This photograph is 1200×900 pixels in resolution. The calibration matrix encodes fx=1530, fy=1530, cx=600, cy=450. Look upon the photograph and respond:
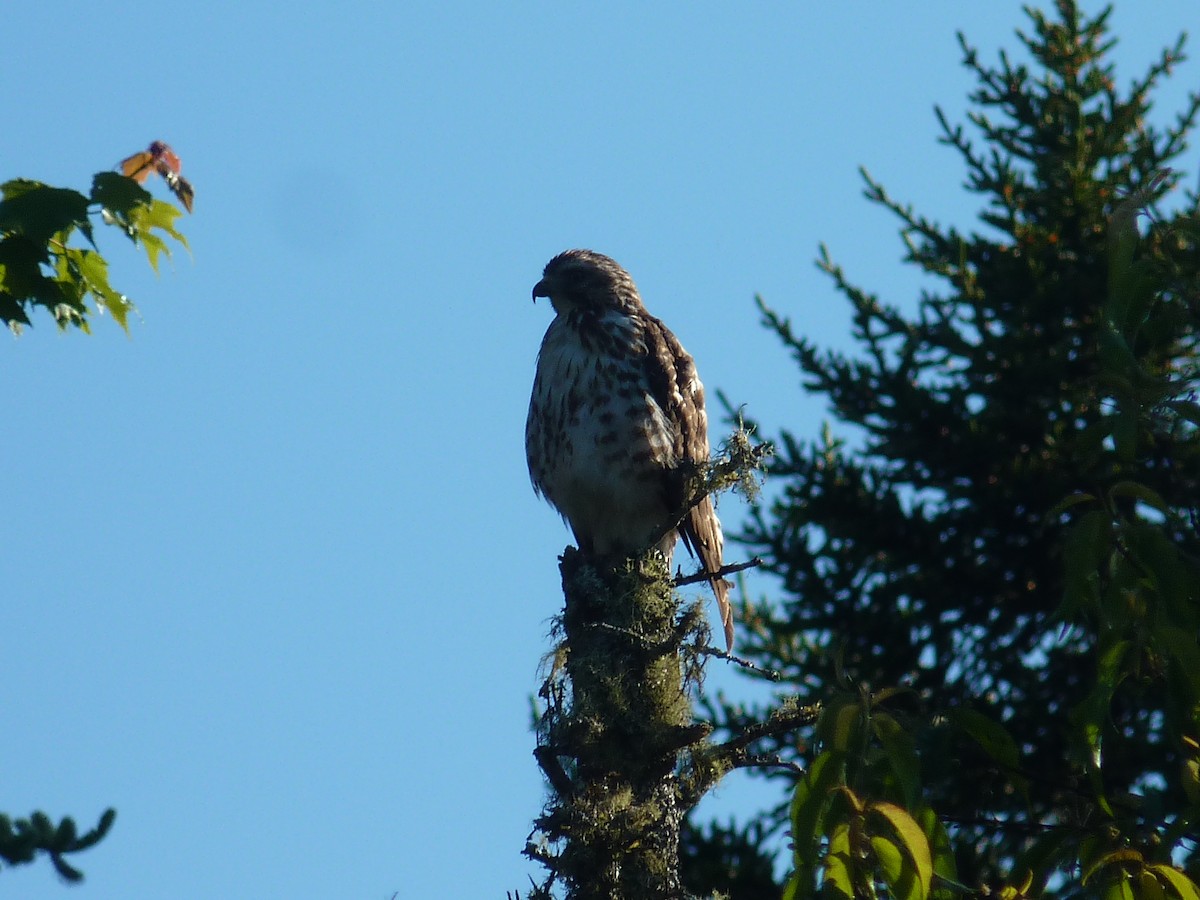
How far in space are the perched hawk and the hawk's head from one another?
0.02 meters

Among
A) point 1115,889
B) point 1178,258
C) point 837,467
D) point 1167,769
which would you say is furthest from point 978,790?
point 1115,889

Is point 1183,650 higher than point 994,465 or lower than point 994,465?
lower

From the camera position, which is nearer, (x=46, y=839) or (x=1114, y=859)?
(x=1114, y=859)

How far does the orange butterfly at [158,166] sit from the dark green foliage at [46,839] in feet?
4.65

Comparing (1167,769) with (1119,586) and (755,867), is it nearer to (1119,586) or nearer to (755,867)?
(755,867)

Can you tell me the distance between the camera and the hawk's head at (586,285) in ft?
20.6

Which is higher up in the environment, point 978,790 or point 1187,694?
point 978,790

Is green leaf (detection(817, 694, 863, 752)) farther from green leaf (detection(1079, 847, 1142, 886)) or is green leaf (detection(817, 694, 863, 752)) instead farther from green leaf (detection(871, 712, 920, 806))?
green leaf (detection(1079, 847, 1142, 886))

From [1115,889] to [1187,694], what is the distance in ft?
1.15

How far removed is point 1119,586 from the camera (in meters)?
2.59

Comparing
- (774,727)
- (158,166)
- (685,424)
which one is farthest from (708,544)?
(158,166)

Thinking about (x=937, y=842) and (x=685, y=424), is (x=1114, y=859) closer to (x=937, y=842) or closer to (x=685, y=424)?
(x=937, y=842)

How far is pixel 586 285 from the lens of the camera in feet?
20.9

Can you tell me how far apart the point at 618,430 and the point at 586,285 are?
952mm
